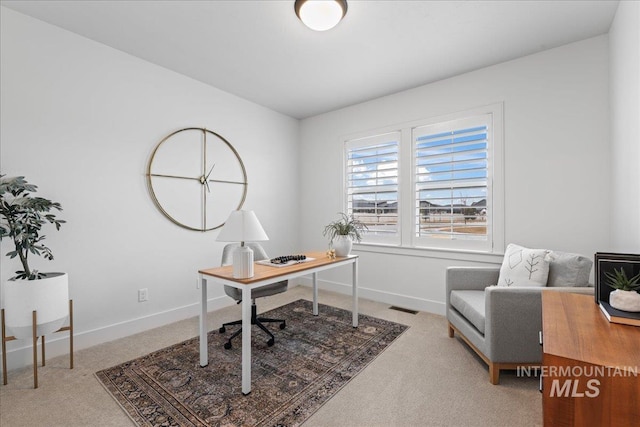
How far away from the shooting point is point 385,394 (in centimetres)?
186

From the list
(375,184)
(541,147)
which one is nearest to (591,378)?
(541,147)

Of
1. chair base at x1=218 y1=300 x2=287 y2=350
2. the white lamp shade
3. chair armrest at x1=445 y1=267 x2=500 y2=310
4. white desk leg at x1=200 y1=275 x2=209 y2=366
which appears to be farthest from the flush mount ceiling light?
chair base at x1=218 y1=300 x2=287 y2=350

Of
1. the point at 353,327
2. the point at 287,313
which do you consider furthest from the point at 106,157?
the point at 353,327

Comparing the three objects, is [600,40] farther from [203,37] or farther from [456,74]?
[203,37]

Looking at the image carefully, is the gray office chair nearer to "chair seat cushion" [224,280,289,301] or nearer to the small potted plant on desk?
"chair seat cushion" [224,280,289,301]

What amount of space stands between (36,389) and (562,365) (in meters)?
2.86

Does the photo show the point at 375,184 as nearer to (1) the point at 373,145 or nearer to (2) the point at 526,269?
(1) the point at 373,145

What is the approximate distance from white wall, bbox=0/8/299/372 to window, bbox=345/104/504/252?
198 cm

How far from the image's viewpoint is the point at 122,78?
271 centimetres

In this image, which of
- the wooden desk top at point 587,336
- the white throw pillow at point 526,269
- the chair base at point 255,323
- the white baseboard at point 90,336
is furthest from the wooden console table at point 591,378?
the white baseboard at point 90,336

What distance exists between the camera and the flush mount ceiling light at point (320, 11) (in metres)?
1.93

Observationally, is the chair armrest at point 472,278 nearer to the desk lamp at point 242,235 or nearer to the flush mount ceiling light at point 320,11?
the desk lamp at point 242,235

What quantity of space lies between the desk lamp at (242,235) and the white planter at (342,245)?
108cm

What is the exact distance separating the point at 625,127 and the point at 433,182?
5.15 feet
